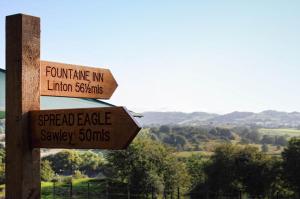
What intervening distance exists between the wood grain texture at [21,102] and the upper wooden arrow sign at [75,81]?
171 millimetres

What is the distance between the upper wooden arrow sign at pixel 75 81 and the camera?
Answer: 2.99 m

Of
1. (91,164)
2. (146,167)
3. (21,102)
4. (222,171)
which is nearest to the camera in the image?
(21,102)


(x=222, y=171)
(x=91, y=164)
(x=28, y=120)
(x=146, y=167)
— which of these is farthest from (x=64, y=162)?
Result: (x=28, y=120)

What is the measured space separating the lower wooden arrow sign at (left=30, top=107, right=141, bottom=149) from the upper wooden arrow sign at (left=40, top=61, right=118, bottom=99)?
1.03 ft

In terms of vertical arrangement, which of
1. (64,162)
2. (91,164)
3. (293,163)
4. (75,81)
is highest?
(75,81)

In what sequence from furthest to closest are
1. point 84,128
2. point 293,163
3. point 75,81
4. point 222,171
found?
point 222,171
point 293,163
point 75,81
point 84,128

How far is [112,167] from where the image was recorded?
46.7 metres

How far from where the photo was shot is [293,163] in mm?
41188

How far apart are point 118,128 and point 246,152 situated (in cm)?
4478

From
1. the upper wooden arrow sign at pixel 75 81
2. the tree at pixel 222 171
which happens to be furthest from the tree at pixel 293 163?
the upper wooden arrow sign at pixel 75 81

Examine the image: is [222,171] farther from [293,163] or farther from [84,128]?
[84,128]

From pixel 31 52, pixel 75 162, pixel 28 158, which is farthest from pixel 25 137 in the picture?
pixel 75 162

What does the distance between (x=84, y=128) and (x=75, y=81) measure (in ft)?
2.28

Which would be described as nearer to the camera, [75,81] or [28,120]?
[28,120]
